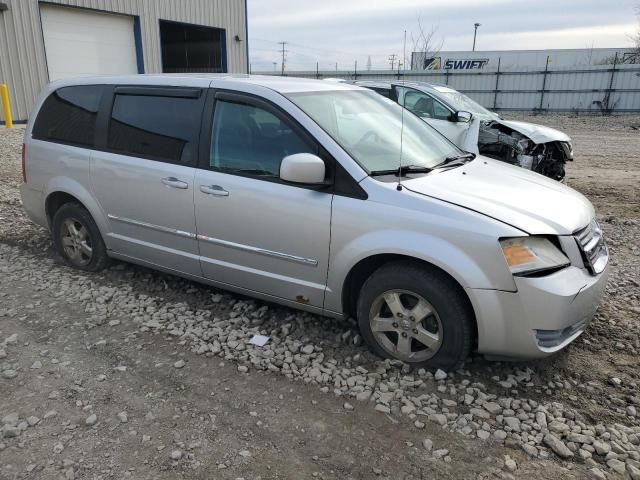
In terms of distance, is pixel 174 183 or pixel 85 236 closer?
pixel 174 183

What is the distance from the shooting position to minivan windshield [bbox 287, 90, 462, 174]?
355 cm

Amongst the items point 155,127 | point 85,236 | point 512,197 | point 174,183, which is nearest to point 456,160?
point 512,197

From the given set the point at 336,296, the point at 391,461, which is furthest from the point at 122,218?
the point at 391,461

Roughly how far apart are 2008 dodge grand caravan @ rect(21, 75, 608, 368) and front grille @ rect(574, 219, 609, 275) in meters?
0.01

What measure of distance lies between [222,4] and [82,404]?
807 inches

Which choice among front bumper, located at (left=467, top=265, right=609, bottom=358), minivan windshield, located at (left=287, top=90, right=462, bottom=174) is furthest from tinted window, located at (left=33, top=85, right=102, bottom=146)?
front bumper, located at (left=467, top=265, right=609, bottom=358)

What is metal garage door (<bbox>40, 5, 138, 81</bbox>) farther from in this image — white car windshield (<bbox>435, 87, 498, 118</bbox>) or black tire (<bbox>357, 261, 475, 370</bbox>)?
black tire (<bbox>357, 261, 475, 370</bbox>)

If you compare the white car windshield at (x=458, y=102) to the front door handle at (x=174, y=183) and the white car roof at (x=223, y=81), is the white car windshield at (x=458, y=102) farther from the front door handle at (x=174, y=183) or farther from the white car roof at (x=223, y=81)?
the front door handle at (x=174, y=183)

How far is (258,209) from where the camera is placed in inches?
142

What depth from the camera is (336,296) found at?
3492mm

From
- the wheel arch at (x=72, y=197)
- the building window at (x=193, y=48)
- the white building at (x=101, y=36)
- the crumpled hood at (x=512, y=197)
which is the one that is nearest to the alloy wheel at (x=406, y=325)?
the crumpled hood at (x=512, y=197)

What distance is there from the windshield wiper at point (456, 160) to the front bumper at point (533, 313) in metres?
1.18

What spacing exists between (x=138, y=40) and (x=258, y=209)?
16.6 metres

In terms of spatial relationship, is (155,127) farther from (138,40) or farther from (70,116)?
(138,40)
